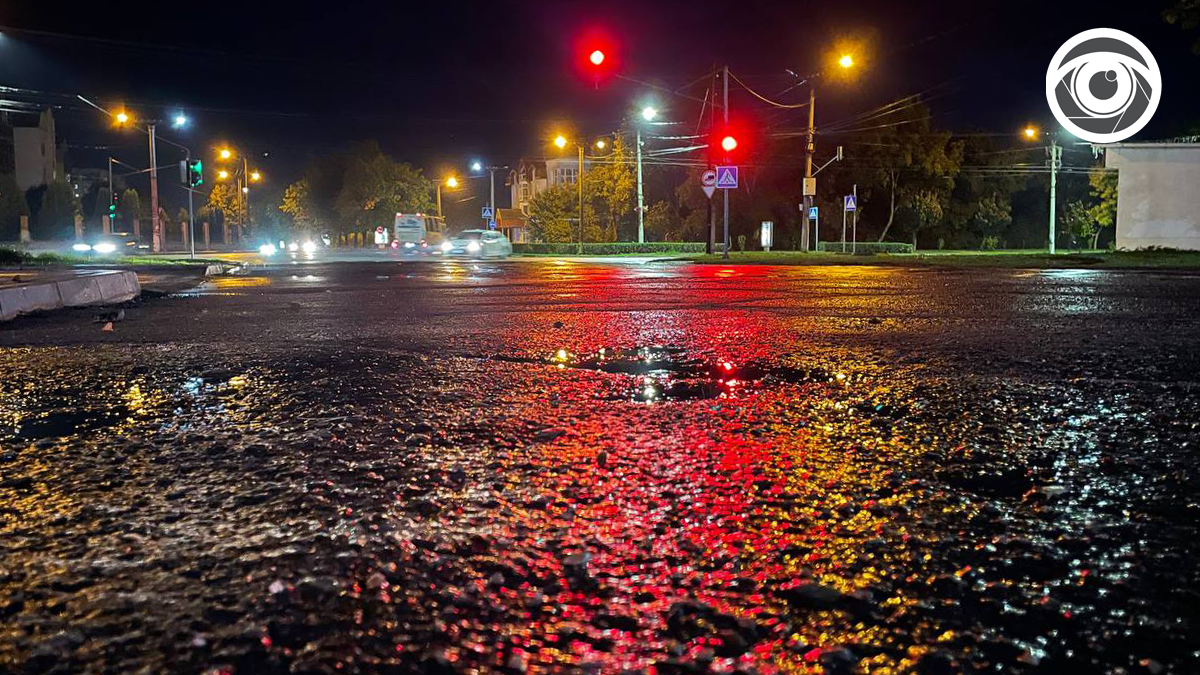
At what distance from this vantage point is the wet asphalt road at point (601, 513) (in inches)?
85.2

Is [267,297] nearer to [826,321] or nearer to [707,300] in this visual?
[707,300]

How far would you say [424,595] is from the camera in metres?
2.44

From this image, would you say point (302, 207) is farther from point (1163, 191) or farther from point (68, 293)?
point (68, 293)

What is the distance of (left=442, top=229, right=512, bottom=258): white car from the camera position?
5672 centimetres

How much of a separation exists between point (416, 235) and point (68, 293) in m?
50.4

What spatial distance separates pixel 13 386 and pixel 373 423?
2825mm

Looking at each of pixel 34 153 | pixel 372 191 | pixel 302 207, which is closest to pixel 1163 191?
pixel 372 191

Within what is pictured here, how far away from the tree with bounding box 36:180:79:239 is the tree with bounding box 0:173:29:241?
4.51 m

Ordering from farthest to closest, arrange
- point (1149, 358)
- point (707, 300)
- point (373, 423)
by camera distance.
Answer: point (707, 300) < point (1149, 358) < point (373, 423)

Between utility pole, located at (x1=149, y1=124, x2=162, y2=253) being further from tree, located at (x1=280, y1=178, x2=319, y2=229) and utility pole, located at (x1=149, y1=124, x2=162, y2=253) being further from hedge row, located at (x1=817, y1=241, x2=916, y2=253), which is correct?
tree, located at (x1=280, y1=178, x2=319, y2=229)

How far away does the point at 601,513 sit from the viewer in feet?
10.3

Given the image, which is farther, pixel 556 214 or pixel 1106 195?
pixel 1106 195

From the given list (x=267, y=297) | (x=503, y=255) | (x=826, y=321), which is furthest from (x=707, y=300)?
(x=503, y=255)

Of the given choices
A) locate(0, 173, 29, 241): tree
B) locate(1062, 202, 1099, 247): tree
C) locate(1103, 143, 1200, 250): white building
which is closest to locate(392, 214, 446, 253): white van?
locate(0, 173, 29, 241): tree
